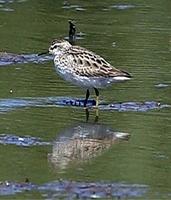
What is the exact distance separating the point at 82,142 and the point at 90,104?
6.75 feet

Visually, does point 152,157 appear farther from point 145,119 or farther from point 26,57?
point 26,57

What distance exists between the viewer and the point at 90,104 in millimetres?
12461

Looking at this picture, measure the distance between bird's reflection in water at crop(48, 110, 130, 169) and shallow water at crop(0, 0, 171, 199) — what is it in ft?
0.07

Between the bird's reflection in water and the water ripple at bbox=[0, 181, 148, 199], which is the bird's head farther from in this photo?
the water ripple at bbox=[0, 181, 148, 199]

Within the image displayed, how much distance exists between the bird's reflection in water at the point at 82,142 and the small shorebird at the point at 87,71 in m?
1.13

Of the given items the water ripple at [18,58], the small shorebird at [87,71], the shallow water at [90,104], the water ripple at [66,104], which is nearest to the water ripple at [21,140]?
the shallow water at [90,104]

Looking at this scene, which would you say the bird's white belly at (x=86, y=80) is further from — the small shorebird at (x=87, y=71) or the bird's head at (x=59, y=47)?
the bird's head at (x=59, y=47)

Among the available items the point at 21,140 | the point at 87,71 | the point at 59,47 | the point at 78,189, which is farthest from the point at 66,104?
the point at 78,189

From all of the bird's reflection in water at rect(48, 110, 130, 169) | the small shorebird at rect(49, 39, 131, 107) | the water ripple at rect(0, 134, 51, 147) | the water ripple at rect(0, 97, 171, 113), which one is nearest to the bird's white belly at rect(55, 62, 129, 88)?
the small shorebird at rect(49, 39, 131, 107)

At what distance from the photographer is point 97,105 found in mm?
12305

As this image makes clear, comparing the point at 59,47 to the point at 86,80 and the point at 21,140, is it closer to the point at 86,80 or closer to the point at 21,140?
the point at 86,80

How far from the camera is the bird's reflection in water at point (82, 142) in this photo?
32.1ft

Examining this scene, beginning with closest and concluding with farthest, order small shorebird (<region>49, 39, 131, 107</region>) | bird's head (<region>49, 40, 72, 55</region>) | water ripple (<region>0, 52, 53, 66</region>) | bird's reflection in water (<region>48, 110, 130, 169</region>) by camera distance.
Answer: bird's reflection in water (<region>48, 110, 130, 169</region>), small shorebird (<region>49, 39, 131, 107</region>), bird's head (<region>49, 40, 72, 55</region>), water ripple (<region>0, 52, 53, 66</region>)

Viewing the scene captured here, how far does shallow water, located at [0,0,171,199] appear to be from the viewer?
9.03 metres
